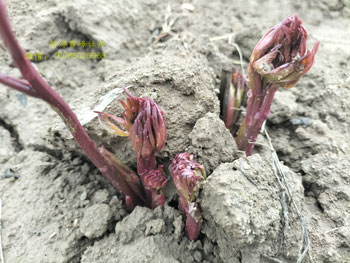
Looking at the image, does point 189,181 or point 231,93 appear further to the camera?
point 231,93

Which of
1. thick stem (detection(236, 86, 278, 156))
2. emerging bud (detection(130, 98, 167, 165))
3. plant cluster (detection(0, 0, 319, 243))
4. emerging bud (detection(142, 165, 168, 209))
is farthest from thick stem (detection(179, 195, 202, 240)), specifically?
thick stem (detection(236, 86, 278, 156))

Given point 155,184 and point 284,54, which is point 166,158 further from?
point 284,54

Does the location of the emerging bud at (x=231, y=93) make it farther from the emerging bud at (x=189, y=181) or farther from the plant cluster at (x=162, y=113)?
the emerging bud at (x=189, y=181)

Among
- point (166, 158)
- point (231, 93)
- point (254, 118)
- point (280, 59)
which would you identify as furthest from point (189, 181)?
point (231, 93)

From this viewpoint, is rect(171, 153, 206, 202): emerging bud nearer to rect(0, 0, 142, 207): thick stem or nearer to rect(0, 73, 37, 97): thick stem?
rect(0, 0, 142, 207): thick stem

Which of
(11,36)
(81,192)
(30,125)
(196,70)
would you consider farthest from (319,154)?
(30,125)

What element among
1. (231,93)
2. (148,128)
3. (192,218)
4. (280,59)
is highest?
(280,59)

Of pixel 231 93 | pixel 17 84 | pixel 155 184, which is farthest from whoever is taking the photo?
pixel 231 93
